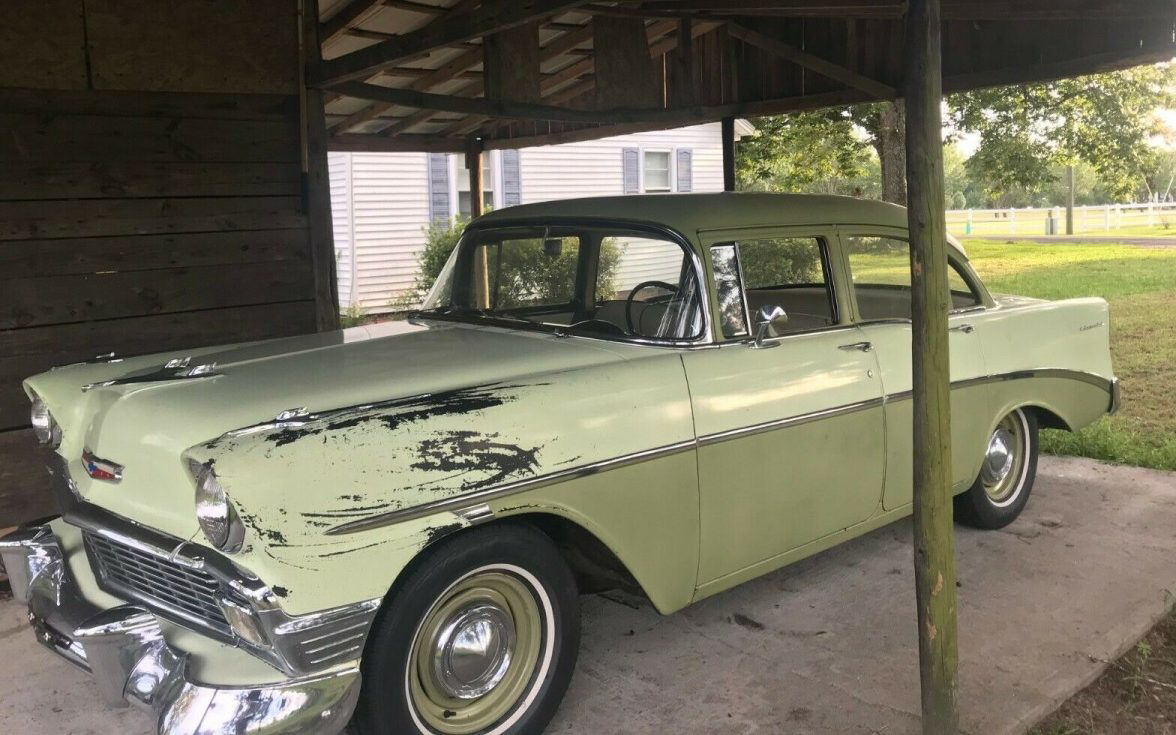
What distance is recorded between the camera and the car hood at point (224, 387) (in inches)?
106

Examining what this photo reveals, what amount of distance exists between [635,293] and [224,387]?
1663 mm

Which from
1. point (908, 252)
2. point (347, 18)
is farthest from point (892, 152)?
point (908, 252)

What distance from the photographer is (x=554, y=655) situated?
121 inches

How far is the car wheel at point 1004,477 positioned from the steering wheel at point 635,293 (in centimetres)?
212

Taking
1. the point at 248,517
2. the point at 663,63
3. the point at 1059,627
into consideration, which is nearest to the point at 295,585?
the point at 248,517

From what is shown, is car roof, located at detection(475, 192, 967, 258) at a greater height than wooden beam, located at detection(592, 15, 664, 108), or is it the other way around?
wooden beam, located at detection(592, 15, 664, 108)

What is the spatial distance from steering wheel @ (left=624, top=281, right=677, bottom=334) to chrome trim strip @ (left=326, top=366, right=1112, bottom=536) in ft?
2.02

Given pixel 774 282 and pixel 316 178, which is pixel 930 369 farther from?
pixel 316 178

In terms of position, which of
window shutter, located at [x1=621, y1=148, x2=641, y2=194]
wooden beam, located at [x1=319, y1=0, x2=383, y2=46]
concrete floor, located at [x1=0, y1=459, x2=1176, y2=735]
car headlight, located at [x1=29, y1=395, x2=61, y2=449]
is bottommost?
concrete floor, located at [x1=0, y1=459, x2=1176, y2=735]

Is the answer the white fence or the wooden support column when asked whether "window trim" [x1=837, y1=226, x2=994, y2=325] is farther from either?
the white fence

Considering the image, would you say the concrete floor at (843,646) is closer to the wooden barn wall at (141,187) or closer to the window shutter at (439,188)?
the wooden barn wall at (141,187)

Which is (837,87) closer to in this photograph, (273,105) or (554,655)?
(273,105)

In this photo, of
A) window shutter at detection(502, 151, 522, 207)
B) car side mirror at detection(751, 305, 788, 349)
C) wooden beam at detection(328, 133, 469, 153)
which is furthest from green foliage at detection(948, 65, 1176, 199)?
car side mirror at detection(751, 305, 788, 349)

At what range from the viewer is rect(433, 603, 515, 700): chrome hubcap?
2.83m
